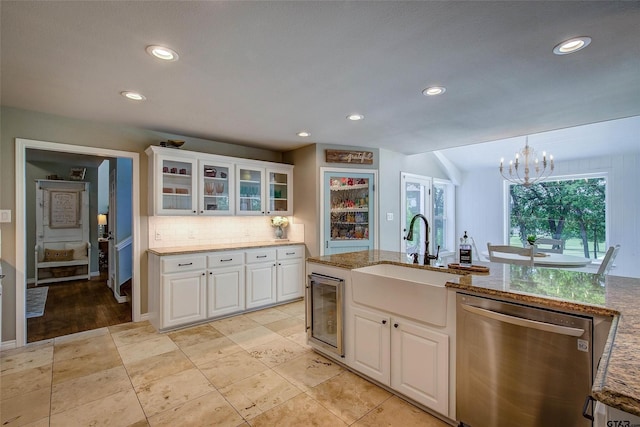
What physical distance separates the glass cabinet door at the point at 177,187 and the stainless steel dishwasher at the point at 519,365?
3.29 m

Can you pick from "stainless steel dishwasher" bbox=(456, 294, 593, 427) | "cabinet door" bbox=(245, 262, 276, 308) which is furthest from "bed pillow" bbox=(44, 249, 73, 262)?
"stainless steel dishwasher" bbox=(456, 294, 593, 427)

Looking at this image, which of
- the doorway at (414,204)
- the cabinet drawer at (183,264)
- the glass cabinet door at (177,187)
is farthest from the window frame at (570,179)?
the glass cabinet door at (177,187)

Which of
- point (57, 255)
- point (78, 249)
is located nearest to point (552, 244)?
point (78, 249)

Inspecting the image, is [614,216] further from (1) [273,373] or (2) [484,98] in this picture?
(1) [273,373]

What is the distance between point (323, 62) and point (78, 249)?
6659mm

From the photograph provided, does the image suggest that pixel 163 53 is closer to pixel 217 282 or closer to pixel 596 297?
pixel 217 282

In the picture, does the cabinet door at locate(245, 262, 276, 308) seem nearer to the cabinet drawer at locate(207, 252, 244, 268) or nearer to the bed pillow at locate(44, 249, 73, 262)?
the cabinet drawer at locate(207, 252, 244, 268)

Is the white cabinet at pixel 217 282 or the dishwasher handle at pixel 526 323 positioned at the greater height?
the dishwasher handle at pixel 526 323

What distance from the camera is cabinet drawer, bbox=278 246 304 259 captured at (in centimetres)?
427

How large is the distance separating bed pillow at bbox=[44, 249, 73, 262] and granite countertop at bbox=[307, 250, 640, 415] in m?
6.05

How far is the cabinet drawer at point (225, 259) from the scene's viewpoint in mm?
3602

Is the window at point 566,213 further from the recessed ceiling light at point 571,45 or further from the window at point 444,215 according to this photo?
the recessed ceiling light at point 571,45

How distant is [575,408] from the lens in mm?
1389

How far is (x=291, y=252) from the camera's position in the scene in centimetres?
438
